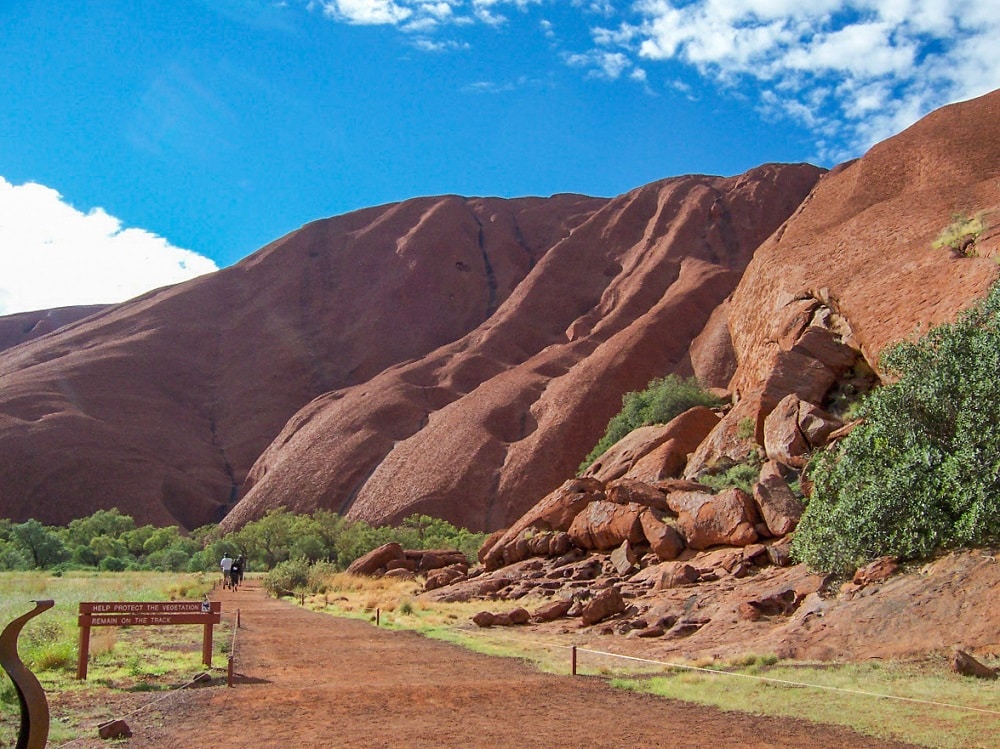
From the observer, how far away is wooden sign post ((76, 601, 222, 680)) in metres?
10.9

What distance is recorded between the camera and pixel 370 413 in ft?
224

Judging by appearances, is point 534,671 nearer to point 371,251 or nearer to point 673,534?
point 673,534

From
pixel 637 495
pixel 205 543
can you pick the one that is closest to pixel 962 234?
pixel 637 495

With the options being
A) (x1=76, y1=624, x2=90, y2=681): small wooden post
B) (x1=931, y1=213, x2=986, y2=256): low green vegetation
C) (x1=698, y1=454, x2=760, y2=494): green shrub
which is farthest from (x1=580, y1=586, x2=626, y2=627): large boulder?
(x1=931, y1=213, x2=986, y2=256): low green vegetation

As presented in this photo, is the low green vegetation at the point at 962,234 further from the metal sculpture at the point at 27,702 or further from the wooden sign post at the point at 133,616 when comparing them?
the metal sculpture at the point at 27,702

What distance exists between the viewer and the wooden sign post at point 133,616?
35.7ft

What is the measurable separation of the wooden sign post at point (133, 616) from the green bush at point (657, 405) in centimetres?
2876

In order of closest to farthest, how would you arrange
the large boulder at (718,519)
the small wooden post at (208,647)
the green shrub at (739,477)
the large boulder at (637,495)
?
the small wooden post at (208,647), the large boulder at (718,519), the green shrub at (739,477), the large boulder at (637,495)

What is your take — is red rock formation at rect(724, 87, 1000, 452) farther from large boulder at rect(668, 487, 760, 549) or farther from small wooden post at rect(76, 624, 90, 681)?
small wooden post at rect(76, 624, 90, 681)

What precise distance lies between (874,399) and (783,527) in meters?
4.20

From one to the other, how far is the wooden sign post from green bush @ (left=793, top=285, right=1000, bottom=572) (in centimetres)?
1085

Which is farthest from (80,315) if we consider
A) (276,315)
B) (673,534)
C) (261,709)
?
(261,709)

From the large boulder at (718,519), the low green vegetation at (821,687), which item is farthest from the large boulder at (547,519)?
the low green vegetation at (821,687)

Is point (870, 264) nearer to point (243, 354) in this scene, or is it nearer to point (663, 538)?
point (663, 538)
